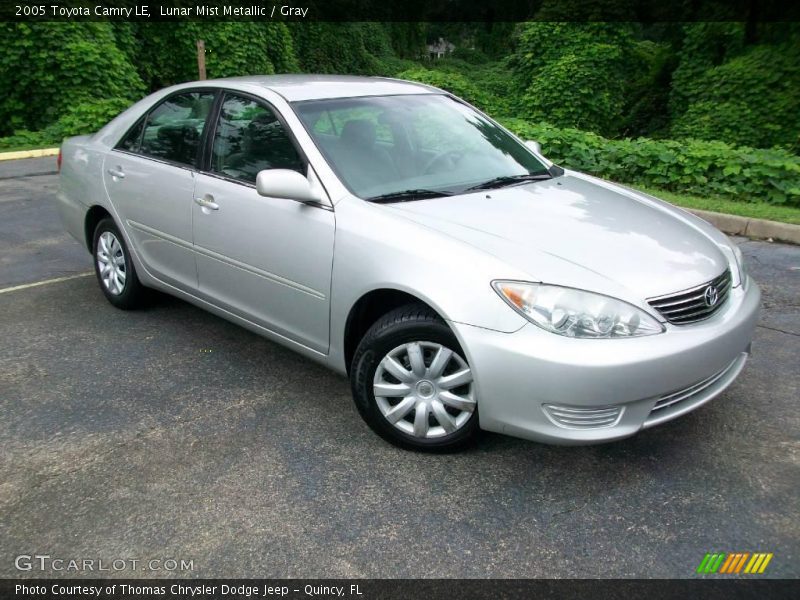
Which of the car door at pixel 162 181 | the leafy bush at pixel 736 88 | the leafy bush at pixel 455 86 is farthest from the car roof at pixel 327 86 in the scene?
the leafy bush at pixel 455 86

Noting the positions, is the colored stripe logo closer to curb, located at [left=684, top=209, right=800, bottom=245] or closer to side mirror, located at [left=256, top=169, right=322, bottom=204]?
side mirror, located at [left=256, top=169, right=322, bottom=204]

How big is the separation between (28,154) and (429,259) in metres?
10.8

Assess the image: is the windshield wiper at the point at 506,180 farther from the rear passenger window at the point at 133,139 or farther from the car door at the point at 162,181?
the rear passenger window at the point at 133,139

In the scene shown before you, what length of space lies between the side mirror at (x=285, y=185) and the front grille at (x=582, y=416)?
148cm

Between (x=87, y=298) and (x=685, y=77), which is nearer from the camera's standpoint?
(x=87, y=298)

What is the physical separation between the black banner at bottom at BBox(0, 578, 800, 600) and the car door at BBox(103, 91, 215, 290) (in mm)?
2128

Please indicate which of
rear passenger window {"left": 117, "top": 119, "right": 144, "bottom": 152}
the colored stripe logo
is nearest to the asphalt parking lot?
the colored stripe logo

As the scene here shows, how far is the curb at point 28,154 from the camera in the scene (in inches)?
461

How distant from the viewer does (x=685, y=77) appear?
54.6ft

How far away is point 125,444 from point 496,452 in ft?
5.59

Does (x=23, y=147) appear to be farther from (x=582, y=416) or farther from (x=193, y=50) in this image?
(x=582, y=416)

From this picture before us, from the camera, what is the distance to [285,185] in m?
3.49

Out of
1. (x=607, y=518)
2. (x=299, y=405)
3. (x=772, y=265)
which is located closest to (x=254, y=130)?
(x=299, y=405)

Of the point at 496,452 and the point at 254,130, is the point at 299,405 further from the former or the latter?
the point at 254,130
